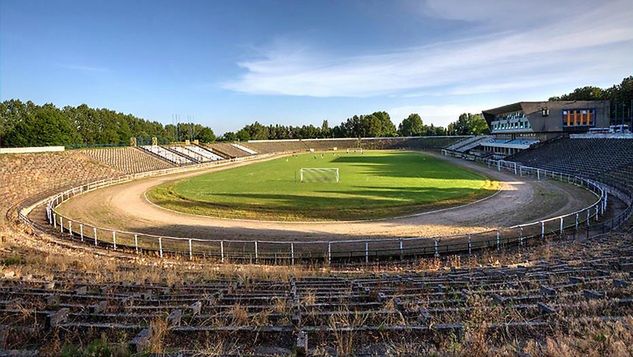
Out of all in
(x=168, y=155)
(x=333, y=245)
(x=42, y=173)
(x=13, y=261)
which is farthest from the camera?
(x=168, y=155)

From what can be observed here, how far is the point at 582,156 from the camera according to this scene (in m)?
54.7

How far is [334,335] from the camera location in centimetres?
533

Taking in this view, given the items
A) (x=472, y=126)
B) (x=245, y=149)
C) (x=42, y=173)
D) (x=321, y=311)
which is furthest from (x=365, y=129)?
(x=321, y=311)

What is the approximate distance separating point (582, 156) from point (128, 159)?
7099 cm

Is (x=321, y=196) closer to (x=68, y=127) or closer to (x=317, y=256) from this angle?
(x=317, y=256)

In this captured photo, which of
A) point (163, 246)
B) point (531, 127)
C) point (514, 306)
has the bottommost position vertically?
point (163, 246)

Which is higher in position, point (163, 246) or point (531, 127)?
point (531, 127)

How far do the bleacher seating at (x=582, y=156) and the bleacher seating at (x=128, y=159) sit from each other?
61.8 metres

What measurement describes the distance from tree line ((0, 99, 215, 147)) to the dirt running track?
5400cm

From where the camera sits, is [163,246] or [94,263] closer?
[94,263]

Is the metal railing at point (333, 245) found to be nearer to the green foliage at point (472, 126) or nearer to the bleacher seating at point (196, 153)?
the bleacher seating at point (196, 153)

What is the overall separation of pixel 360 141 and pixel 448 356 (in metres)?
147

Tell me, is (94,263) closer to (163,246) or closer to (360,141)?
(163,246)

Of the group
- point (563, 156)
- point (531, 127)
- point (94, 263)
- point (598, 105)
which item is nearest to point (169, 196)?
point (94, 263)
